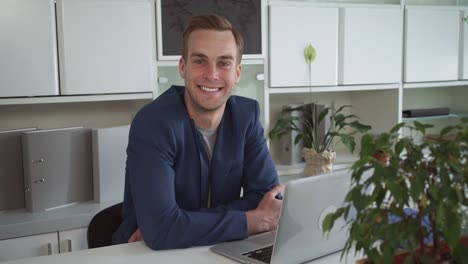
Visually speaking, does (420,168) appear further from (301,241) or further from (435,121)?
(435,121)

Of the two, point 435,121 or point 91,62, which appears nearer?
point 91,62

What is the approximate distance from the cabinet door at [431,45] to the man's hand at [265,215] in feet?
6.36

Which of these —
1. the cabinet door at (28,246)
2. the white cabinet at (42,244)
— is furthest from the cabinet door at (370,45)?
the cabinet door at (28,246)

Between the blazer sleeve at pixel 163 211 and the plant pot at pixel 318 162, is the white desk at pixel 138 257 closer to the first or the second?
the blazer sleeve at pixel 163 211

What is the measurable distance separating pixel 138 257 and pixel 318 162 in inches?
71.7

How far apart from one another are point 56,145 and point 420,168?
1975mm

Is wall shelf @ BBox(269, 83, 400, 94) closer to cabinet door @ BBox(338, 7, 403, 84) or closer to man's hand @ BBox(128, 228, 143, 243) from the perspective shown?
cabinet door @ BBox(338, 7, 403, 84)

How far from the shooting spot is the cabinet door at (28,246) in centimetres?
222

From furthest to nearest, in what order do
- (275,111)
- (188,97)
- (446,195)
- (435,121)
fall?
1. (435,121)
2. (275,111)
3. (188,97)
4. (446,195)

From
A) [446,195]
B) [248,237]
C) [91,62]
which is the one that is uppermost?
[91,62]

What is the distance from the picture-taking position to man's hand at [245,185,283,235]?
1578 mm

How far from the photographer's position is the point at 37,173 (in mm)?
2391

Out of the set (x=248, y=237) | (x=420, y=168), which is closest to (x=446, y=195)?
(x=420, y=168)

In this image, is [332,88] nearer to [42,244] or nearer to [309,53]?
[309,53]
